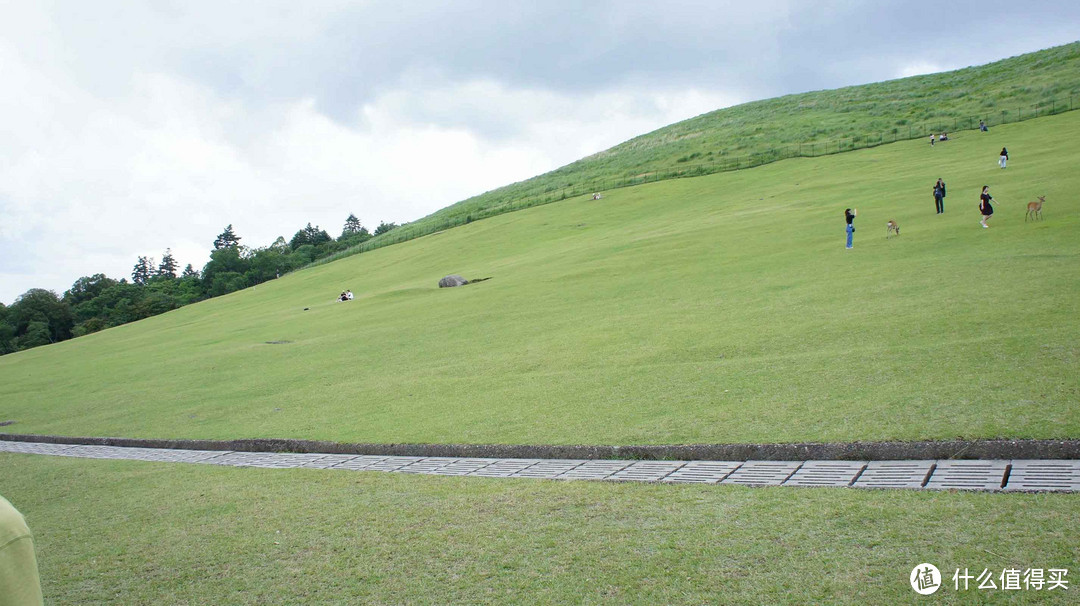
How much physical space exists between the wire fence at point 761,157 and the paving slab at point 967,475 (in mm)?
62321

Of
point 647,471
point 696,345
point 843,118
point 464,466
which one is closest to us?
point 647,471

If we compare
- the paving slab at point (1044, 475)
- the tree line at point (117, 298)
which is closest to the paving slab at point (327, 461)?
the paving slab at point (1044, 475)

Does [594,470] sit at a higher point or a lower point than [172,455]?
lower

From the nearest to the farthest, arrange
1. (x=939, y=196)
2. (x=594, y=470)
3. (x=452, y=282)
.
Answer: (x=594, y=470) → (x=939, y=196) → (x=452, y=282)

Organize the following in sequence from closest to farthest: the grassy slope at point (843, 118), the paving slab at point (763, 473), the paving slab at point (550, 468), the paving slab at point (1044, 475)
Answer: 1. the paving slab at point (1044, 475)
2. the paving slab at point (763, 473)
3. the paving slab at point (550, 468)
4. the grassy slope at point (843, 118)

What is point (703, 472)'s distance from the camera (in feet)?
31.5

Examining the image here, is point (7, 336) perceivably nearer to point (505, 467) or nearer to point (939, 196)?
point (505, 467)

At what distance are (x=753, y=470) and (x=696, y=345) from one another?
27.3 ft

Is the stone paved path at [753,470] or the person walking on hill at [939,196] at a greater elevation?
the person walking on hill at [939,196]

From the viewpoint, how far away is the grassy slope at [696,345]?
1151cm

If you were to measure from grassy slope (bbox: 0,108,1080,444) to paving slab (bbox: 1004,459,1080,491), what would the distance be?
1.76 ft

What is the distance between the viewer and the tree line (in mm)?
96375

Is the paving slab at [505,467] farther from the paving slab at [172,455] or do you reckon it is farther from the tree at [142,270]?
the tree at [142,270]

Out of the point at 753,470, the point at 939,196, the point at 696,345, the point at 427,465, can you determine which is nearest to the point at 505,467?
the point at 427,465
